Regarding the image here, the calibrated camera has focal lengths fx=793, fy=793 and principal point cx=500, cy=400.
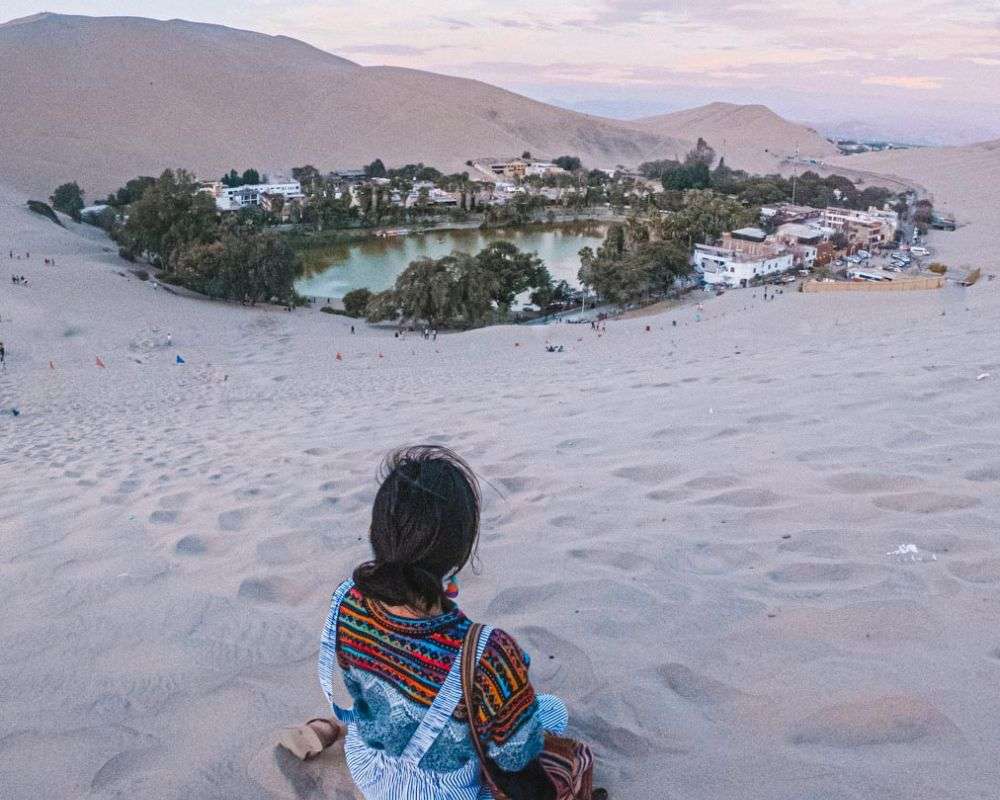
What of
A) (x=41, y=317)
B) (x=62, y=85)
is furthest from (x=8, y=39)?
(x=41, y=317)

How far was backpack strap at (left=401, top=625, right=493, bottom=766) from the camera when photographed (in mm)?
1549

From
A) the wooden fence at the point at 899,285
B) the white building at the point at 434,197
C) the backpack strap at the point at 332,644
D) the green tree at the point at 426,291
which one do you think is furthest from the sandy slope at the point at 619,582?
the white building at the point at 434,197

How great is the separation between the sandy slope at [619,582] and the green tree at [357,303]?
2004cm

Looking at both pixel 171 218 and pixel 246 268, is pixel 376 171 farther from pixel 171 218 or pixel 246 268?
pixel 246 268

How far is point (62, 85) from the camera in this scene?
3438 inches

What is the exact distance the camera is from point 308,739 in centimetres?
→ 207

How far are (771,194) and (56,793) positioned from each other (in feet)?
207

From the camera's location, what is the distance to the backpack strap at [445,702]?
5.08 feet

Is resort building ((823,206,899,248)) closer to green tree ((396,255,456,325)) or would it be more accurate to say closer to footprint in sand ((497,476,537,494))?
green tree ((396,255,456,325))

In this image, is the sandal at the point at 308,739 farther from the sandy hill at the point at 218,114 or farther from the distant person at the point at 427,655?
the sandy hill at the point at 218,114

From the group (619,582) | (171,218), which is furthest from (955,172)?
(619,582)

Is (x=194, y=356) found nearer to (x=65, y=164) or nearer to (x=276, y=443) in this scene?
(x=276, y=443)

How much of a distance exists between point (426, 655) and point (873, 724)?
1.16m

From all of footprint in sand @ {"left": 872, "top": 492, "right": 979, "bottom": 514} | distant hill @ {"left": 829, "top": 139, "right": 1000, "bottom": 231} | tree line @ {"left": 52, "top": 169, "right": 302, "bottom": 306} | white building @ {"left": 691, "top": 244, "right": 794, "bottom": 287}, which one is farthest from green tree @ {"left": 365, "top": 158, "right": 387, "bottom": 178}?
footprint in sand @ {"left": 872, "top": 492, "right": 979, "bottom": 514}
